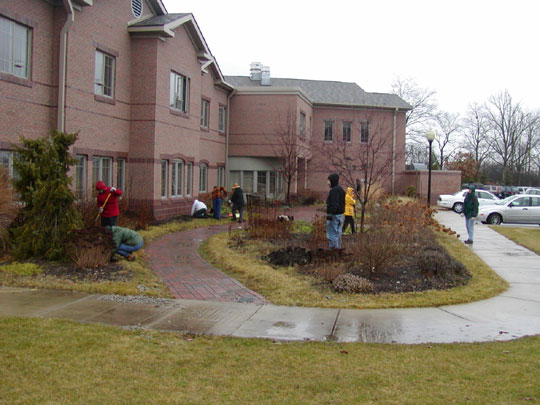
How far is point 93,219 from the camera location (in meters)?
13.3

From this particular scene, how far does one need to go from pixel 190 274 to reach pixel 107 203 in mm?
3507

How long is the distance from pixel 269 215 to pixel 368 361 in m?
10.1

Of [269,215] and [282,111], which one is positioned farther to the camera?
[282,111]

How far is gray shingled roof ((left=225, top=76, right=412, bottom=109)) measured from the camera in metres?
37.4

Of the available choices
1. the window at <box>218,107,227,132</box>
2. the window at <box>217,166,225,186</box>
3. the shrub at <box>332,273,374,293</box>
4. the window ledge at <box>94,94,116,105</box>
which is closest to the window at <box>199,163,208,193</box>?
the window at <box>217,166,225,186</box>

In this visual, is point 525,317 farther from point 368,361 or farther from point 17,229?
point 17,229

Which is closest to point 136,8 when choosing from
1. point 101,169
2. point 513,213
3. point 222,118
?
point 101,169

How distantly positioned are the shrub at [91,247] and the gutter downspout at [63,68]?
5.58 meters

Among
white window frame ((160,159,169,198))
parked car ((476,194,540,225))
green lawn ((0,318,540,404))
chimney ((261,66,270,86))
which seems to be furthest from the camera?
chimney ((261,66,270,86))

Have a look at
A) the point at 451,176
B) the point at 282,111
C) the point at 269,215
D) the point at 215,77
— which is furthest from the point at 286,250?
the point at 451,176

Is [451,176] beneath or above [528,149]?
beneath

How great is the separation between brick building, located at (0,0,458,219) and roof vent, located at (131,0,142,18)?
0.06 meters

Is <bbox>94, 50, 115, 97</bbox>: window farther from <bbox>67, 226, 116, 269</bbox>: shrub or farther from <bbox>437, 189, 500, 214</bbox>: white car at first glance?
<bbox>437, 189, 500, 214</bbox>: white car

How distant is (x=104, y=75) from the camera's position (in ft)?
56.9
